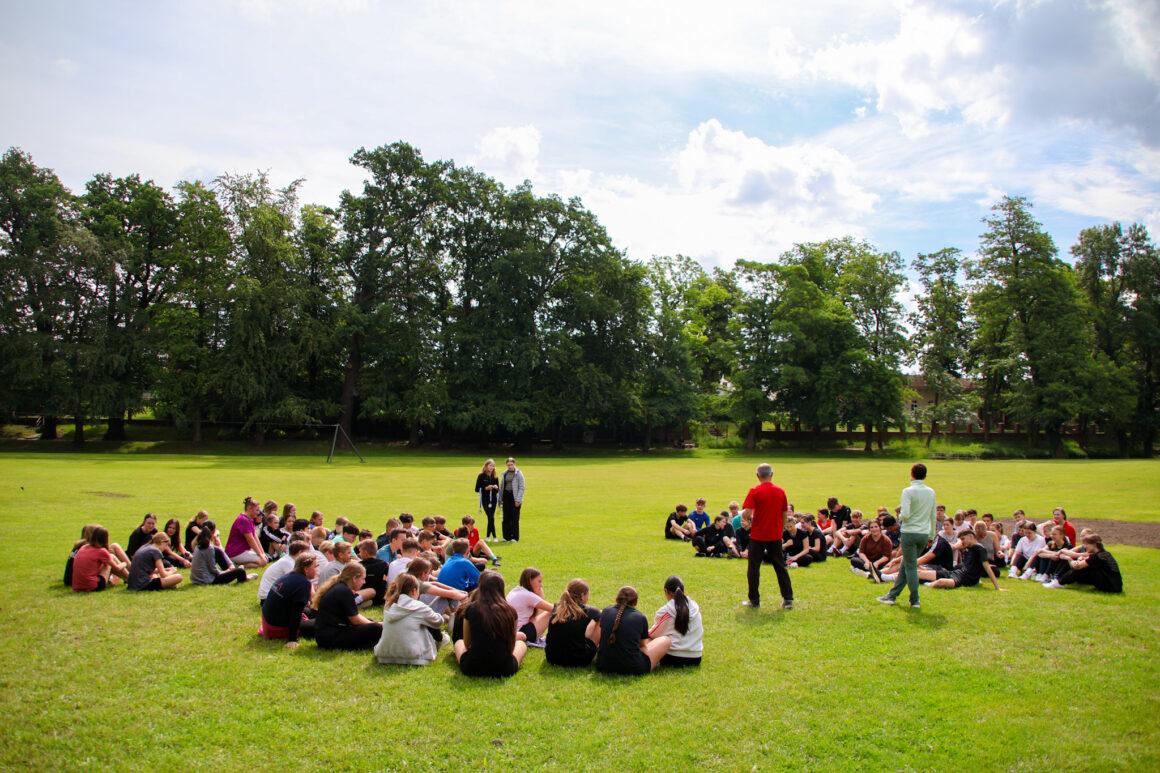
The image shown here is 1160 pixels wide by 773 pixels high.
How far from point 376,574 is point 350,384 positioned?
44353 mm

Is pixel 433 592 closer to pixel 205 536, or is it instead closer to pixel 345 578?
pixel 345 578

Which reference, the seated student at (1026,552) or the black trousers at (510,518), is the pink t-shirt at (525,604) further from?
the seated student at (1026,552)

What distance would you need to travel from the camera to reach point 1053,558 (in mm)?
11719

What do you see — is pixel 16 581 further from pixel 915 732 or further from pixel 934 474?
pixel 934 474

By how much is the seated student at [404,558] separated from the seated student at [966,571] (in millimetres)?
8031

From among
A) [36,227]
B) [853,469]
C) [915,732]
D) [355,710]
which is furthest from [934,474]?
[36,227]

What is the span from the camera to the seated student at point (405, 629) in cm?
739

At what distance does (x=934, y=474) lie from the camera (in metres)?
34.1

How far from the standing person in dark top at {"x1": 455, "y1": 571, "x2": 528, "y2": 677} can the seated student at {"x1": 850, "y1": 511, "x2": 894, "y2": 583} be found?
24.5 feet

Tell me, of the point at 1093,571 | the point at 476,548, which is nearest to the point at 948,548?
the point at 1093,571

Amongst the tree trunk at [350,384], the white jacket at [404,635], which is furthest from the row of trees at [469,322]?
the white jacket at [404,635]

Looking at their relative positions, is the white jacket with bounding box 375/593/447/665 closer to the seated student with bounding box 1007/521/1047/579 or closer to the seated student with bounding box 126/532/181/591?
the seated student with bounding box 126/532/181/591

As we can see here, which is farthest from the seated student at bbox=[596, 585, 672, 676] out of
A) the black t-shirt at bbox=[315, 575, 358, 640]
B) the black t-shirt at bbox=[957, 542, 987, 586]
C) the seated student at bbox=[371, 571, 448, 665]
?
the black t-shirt at bbox=[957, 542, 987, 586]

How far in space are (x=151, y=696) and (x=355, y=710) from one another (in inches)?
77.7
